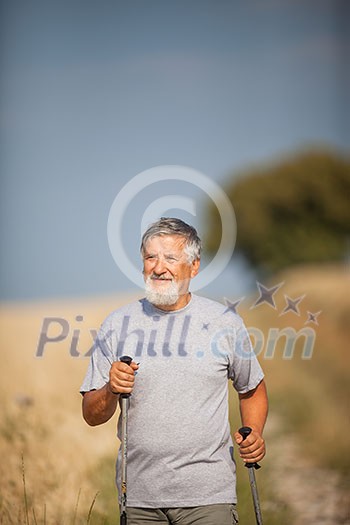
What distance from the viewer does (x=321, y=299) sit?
2973mm

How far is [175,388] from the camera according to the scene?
194 cm

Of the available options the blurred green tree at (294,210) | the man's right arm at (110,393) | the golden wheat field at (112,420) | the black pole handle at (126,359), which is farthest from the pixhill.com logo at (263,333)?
the black pole handle at (126,359)

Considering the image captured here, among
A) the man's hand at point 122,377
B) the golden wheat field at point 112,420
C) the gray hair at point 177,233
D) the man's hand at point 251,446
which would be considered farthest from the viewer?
the golden wheat field at point 112,420

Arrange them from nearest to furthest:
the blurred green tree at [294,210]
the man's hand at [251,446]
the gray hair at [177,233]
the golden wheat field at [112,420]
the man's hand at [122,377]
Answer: the man's hand at [122,377] → the man's hand at [251,446] → the gray hair at [177,233] → the golden wheat field at [112,420] → the blurred green tree at [294,210]

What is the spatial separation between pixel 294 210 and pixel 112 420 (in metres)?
0.99

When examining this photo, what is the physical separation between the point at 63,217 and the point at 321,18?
1066 mm

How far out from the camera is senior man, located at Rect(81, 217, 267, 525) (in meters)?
1.92

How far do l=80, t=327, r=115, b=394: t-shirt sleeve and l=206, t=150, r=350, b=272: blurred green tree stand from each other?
2.80 feet

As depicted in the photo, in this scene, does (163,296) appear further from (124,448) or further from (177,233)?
(124,448)

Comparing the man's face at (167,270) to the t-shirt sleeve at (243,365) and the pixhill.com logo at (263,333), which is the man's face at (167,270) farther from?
the pixhill.com logo at (263,333)

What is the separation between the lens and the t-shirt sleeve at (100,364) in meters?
1.97

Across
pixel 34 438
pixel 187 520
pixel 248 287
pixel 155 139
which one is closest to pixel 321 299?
pixel 248 287

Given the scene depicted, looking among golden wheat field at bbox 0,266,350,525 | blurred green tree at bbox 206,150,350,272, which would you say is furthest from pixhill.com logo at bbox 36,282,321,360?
blurred green tree at bbox 206,150,350,272

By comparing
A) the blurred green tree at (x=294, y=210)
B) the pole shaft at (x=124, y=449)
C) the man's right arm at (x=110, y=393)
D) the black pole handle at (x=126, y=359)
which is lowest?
the pole shaft at (x=124, y=449)
